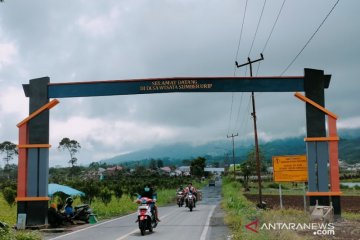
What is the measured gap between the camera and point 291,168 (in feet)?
74.7

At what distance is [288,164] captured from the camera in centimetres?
2288

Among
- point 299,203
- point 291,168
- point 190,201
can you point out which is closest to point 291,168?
point 291,168

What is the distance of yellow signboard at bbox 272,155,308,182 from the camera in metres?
22.5

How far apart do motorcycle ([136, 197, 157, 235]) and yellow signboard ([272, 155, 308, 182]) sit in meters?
9.75

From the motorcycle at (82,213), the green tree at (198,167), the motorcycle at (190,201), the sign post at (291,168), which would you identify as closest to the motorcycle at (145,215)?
the motorcycle at (82,213)

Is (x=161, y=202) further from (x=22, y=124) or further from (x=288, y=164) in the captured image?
(x=22, y=124)

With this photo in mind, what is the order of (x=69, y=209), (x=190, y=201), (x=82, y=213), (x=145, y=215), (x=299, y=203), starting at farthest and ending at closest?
1. (x=299, y=203)
2. (x=190, y=201)
3. (x=82, y=213)
4. (x=69, y=209)
5. (x=145, y=215)

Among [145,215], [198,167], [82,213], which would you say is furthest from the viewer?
[198,167]

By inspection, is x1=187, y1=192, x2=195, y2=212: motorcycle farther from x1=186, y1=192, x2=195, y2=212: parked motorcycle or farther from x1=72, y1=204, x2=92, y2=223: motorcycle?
x1=72, y1=204, x2=92, y2=223: motorcycle

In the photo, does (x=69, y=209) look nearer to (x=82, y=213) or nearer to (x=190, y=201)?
(x=82, y=213)

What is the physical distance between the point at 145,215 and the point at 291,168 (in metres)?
10.7

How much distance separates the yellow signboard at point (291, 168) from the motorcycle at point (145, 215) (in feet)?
32.0

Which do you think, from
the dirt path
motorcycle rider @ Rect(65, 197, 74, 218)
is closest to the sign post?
the dirt path

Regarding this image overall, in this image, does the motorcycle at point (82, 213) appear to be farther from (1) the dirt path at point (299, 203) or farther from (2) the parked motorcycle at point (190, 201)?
(1) the dirt path at point (299, 203)
